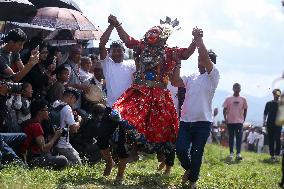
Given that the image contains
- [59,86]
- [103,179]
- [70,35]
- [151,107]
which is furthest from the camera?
[70,35]

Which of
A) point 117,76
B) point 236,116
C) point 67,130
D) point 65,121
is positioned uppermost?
point 117,76

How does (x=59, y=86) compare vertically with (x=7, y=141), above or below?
above

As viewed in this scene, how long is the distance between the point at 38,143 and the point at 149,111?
197cm

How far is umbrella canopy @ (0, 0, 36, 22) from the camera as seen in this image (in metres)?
9.63

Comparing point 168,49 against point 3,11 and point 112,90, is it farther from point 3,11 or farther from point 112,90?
point 3,11

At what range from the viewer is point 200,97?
7.88m

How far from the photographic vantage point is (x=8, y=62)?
8.36 m

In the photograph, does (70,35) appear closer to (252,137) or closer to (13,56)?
(13,56)

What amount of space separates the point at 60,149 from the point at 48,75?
1243 mm

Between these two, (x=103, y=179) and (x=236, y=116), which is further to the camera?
(x=236, y=116)

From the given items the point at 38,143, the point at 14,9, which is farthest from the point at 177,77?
the point at 14,9

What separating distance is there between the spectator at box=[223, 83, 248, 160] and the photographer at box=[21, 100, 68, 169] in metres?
A: 6.94

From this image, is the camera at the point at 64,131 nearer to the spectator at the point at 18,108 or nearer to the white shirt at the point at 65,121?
the white shirt at the point at 65,121

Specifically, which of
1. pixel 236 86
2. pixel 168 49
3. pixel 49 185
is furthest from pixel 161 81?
pixel 236 86
